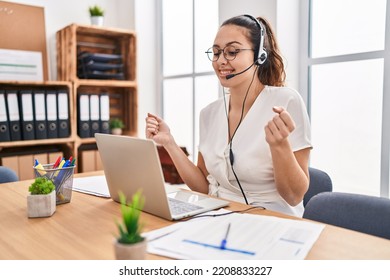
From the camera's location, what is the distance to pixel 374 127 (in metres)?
1.76

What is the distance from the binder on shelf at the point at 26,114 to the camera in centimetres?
231

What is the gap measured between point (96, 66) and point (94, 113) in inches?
13.9

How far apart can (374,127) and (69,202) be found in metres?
1.47

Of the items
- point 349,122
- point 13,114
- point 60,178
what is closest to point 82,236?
point 60,178

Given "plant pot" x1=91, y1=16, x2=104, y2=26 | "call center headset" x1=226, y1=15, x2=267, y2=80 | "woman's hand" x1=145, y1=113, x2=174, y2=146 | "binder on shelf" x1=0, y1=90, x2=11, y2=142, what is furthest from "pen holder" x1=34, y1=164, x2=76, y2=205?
"plant pot" x1=91, y1=16, x2=104, y2=26

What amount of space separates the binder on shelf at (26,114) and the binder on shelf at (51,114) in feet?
0.34

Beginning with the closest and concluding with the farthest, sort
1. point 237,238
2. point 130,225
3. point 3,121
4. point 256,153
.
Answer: point 130,225 < point 237,238 < point 256,153 < point 3,121

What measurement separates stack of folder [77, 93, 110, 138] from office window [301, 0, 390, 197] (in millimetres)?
1468

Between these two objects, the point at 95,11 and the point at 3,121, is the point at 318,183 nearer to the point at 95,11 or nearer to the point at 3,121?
the point at 3,121

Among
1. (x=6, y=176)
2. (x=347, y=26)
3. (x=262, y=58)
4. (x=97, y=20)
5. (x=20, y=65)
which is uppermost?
(x=97, y=20)

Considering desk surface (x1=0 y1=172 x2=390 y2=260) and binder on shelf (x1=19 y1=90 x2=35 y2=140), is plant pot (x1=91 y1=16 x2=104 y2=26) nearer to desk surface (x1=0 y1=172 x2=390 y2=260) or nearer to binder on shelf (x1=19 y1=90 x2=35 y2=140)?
binder on shelf (x1=19 y1=90 x2=35 y2=140)

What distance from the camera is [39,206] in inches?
37.3

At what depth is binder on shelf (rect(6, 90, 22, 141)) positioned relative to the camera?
227cm

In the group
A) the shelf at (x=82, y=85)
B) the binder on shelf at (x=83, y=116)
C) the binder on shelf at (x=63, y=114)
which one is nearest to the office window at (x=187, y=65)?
the shelf at (x=82, y=85)
